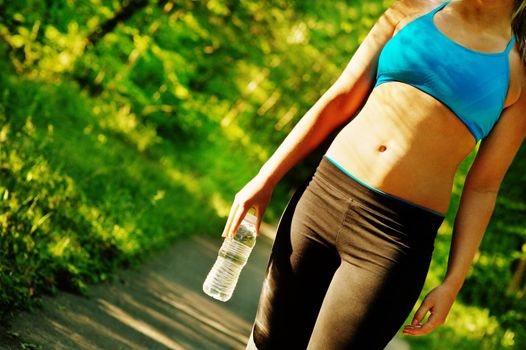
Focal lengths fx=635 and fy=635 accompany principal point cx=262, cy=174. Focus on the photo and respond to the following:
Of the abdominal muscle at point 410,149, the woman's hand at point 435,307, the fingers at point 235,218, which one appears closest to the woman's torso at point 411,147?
the abdominal muscle at point 410,149

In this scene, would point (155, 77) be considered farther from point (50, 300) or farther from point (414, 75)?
point (414, 75)

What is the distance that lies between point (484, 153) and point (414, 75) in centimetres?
41

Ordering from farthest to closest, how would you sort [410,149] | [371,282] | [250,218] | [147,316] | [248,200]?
1. [147,316]
2. [250,218]
3. [248,200]
4. [410,149]
5. [371,282]

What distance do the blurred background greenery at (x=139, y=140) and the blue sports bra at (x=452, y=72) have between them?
2.68 metres

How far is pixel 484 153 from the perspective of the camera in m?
2.41

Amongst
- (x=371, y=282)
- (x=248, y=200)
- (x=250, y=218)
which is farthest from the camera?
(x=250, y=218)

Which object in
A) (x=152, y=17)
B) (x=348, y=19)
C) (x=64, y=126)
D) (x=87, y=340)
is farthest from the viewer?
(x=348, y=19)

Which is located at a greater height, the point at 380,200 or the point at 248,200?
the point at 380,200

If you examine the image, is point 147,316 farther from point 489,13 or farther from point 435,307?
point 489,13

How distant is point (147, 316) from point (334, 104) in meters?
3.34

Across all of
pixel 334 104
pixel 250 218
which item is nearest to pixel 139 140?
pixel 250 218

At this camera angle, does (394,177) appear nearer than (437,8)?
Yes

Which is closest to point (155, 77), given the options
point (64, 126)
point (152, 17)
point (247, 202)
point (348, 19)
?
point (152, 17)

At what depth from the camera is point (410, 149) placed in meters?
2.30
